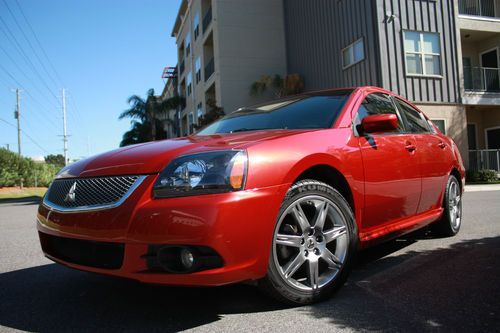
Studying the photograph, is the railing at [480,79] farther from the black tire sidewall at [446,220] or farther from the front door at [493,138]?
the black tire sidewall at [446,220]

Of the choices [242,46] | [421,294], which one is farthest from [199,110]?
[421,294]

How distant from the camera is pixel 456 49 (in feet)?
53.6

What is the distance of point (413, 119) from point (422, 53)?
13.0 m

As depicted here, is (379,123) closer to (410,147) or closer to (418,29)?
(410,147)

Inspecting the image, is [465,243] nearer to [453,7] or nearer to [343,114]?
[343,114]

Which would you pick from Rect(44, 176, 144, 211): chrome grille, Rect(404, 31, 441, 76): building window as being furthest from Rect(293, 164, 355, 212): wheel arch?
Rect(404, 31, 441, 76): building window

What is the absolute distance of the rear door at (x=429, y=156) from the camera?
4016 millimetres

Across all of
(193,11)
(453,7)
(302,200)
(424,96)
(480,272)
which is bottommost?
(480,272)

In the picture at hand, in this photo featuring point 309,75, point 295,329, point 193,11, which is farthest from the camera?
point 193,11

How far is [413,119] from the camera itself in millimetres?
4422

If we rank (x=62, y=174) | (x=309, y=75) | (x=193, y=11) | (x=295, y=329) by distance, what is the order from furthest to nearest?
(x=193, y=11)
(x=309, y=75)
(x=62, y=174)
(x=295, y=329)

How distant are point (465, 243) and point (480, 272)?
1197 mm

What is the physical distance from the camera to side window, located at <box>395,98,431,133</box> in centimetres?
425

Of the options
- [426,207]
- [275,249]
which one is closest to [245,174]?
[275,249]
